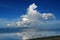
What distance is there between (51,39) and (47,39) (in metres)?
0.99

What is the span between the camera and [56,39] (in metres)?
41.8

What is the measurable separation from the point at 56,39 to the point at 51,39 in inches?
37.5

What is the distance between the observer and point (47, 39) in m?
41.3

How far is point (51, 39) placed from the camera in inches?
1650

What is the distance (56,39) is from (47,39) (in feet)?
5.98
